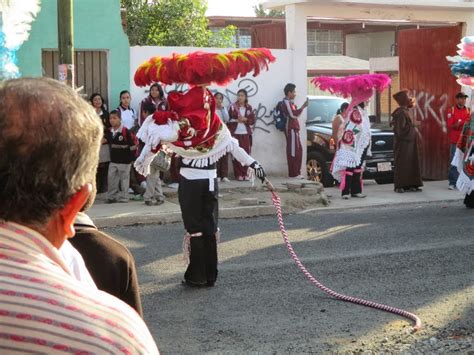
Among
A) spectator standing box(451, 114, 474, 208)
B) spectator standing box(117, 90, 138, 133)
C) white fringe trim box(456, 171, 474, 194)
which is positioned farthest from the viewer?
spectator standing box(117, 90, 138, 133)

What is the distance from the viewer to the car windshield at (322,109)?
1698cm

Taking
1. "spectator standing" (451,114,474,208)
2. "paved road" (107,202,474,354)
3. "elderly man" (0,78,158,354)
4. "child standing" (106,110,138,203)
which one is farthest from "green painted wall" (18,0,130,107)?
"elderly man" (0,78,158,354)

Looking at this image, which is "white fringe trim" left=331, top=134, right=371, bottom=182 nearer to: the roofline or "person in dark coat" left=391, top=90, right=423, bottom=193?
"person in dark coat" left=391, top=90, right=423, bottom=193

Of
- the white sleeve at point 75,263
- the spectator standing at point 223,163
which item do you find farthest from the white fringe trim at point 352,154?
the white sleeve at point 75,263

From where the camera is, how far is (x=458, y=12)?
17625mm

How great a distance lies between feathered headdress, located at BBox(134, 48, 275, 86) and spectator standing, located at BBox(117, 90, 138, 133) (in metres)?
6.08

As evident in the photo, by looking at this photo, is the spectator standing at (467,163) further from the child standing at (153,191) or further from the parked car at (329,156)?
the child standing at (153,191)

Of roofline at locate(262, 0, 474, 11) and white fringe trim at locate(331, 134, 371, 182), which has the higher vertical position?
roofline at locate(262, 0, 474, 11)

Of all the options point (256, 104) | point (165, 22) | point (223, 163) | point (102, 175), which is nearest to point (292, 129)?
point (256, 104)

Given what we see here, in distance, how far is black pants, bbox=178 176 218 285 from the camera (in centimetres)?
756

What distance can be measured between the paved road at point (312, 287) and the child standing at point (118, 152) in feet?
6.06

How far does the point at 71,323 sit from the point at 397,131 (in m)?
13.8

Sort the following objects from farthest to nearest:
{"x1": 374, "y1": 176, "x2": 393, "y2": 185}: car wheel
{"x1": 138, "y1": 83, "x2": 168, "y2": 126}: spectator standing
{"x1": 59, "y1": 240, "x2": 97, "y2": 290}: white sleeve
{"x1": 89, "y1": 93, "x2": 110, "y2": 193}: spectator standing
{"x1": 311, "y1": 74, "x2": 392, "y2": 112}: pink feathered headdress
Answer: {"x1": 374, "y1": 176, "x2": 393, "y2": 185}: car wheel
{"x1": 138, "y1": 83, "x2": 168, "y2": 126}: spectator standing
{"x1": 311, "y1": 74, "x2": 392, "y2": 112}: pink feathered headdress
{"x1": 89, "y1": 93, "x2": 110, "y2": 193}: spectator standing
{"x1": 59, "y1": 240, "x2": 97, "y2": 290}: white sleeve

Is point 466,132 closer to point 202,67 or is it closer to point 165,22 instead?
point 202,67
